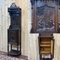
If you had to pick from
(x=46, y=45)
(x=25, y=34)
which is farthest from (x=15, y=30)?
(x=46, y=45)

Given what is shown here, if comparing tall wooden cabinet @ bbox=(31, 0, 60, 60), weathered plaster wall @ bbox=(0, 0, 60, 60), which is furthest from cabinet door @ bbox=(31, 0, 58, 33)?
weathered plaster wall @ bbox=(0, 0, 60, 60)

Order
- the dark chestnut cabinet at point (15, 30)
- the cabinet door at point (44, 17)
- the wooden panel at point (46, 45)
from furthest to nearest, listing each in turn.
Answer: the dark chestnut cabinet at point (15, 30), the cabinet door at point (44, 17), the wooden panel at point (46, 45)

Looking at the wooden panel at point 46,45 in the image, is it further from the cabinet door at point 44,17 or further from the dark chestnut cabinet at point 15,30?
the dark chestnut cabinet at point 15,30

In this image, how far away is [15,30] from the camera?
432 centimetres

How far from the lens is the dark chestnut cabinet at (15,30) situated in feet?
14.4

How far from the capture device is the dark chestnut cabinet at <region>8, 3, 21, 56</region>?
4.38 m

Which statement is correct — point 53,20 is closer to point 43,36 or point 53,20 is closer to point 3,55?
point 43,36

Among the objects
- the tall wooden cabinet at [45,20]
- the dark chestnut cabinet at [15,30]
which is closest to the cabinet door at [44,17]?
the tall wooden cabinet at [45,20]

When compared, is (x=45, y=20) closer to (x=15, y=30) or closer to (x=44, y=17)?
(x=44, y=17)

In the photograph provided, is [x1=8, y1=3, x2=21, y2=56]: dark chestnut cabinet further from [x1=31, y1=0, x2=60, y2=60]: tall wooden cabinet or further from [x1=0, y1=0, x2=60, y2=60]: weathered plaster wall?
[x1=31, y1=0, x2=60, y2=60]: tall wooden cabinet

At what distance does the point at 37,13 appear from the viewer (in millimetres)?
3895

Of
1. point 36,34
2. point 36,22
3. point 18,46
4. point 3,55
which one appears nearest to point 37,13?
point 36,22

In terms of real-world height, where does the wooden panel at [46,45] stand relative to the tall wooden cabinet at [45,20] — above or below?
below

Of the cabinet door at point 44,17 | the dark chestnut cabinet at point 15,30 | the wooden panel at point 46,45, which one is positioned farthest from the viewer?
the dark chestnut cabinet at point 15,30
